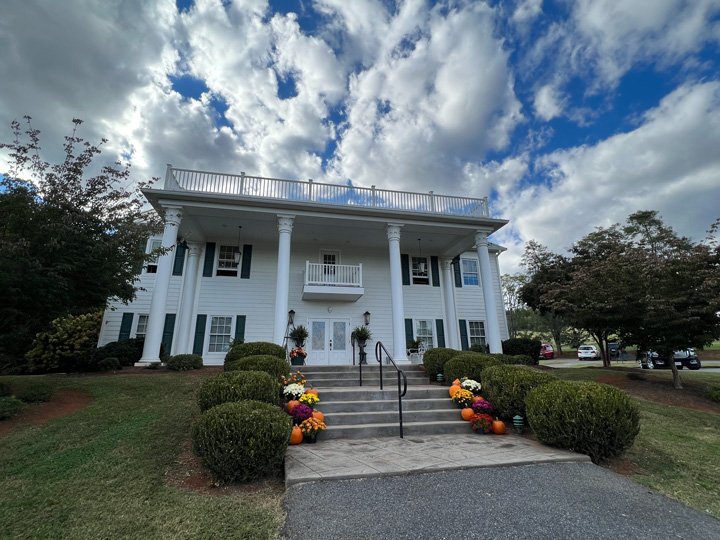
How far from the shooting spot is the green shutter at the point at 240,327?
12117 mm

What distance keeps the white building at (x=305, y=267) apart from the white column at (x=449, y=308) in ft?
0.15

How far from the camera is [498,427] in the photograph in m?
5.15

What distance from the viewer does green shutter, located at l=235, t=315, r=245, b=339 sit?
1212 centimetres

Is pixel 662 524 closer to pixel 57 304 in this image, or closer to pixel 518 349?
pixel 57 304

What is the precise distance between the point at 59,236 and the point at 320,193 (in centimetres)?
768

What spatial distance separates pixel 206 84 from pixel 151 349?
8.04 m

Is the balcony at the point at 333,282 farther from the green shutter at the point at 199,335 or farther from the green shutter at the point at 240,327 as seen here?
the green shutter at the point at 199,335

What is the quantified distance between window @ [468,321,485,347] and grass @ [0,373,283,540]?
1168 cm

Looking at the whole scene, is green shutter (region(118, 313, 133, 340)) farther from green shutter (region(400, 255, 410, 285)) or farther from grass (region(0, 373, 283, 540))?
green shutter (region(400, 255, 410, 285))

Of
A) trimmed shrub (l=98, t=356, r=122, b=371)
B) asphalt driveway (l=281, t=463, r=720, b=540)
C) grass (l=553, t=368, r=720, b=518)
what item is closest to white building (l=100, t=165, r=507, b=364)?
trimmed shrub (l=98, t=356, r=122, b=371)

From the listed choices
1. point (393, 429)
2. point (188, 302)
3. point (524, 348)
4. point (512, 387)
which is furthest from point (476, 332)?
point (188, 302)

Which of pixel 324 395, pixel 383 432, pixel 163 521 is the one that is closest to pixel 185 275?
pixel 324 395

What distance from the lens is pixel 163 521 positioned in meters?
2.56

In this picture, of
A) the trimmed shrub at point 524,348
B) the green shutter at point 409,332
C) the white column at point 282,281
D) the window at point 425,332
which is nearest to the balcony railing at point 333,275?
the white column at point 282,281
